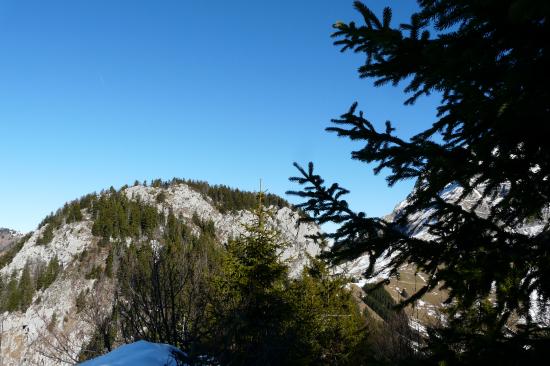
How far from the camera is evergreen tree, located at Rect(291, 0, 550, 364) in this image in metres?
1.99

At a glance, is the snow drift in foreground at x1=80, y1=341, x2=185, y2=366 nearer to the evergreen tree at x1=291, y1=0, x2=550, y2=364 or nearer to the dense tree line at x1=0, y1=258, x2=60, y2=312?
the evergreen tree at x1=291, y1=0, x2=550, y2=364

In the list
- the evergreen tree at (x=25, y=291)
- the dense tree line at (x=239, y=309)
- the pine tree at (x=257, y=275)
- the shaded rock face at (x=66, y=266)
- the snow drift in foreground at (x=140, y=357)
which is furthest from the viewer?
the evergreen tree at (x=25, y=291)

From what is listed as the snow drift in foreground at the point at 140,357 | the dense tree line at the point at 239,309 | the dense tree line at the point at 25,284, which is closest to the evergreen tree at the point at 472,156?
the dense tree line at the point at 239,309

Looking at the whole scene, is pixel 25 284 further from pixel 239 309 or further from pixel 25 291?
pixel 239 309

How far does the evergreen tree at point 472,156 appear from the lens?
199 cm

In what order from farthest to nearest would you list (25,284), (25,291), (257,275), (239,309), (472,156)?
(25,284) < (25,291) < (257,275) < (239,309) < (472,156)

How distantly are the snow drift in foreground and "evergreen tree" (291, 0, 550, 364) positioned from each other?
2611 millimetres

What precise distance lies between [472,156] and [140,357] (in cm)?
417

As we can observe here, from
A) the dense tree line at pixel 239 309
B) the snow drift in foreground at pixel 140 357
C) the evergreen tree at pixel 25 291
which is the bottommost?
the snow drift in foreground at pixel 140 357

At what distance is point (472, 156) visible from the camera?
249cm

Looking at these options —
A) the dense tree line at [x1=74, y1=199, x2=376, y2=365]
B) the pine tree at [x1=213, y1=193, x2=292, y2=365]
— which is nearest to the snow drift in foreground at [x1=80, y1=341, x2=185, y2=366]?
the dense tree line at [x1=74, y1=199, x2=376, y2=365]

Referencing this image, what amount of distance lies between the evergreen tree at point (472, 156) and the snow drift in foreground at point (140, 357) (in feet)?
8.57

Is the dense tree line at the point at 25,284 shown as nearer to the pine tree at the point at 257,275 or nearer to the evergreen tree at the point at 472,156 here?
the pine tree at the point at 257,275

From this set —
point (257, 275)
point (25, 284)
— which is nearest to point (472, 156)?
point (257, 275)
